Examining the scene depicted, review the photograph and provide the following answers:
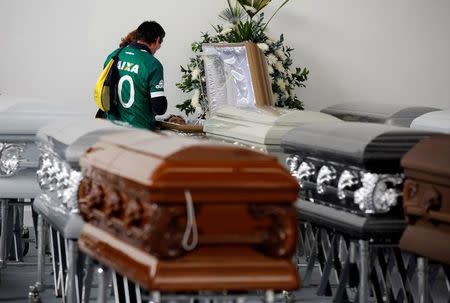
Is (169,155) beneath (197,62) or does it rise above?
above

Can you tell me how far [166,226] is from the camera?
3.68 metres

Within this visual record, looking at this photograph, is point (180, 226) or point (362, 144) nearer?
point (180, 226)

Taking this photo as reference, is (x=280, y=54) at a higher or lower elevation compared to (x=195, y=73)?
higher

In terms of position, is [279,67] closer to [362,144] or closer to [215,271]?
[362,144]

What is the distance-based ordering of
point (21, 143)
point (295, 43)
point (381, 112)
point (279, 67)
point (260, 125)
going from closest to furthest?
1. point (21, 143)
2. point (260, 125)
3. point (381, 112)
4. point (279, 67)
5. point (295, 43)

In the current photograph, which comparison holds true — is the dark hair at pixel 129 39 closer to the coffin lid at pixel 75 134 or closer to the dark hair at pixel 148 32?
the dark hair at pixel 148 32

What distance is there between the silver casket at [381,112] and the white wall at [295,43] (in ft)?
12.9

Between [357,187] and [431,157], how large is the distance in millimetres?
650

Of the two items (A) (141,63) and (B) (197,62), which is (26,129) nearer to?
(A) (141,63)

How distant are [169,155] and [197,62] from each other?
27.0 ft

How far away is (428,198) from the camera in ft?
15.9

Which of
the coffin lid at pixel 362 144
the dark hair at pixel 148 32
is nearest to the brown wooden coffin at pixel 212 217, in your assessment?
the coffin lid at pixel 362 144

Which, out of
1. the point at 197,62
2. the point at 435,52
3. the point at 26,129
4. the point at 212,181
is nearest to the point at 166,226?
the point at 212,181

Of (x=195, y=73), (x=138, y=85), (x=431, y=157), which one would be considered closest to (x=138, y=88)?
(x=138, y=85)
